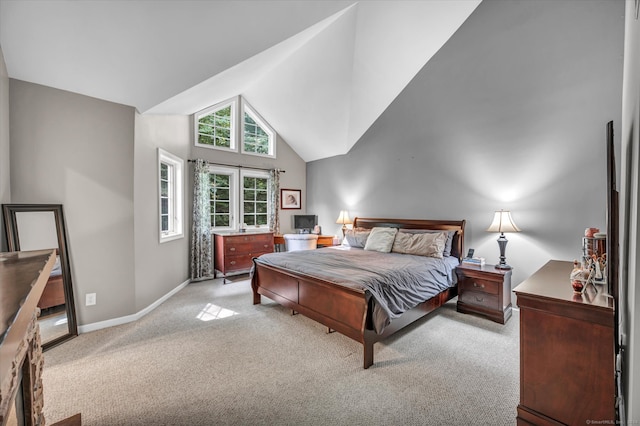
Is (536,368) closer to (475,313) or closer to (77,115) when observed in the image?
(475,313)

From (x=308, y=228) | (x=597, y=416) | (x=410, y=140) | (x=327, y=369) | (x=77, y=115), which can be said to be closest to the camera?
(x=597, y=416)

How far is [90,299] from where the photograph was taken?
9.40 ft

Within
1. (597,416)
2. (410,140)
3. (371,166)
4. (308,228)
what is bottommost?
(597,416)

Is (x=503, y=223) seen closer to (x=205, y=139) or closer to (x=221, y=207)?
(x=221, y=207)

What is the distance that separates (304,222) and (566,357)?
5061mm

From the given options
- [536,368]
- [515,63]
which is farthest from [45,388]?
[515,63]

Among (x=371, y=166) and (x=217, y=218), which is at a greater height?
(x=371, y=166)

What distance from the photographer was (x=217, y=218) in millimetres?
5406

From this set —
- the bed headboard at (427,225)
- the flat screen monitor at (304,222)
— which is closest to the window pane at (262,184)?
the flat screen monitor at (304,222)

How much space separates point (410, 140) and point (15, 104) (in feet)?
15.4

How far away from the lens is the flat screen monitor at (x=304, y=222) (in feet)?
20.1

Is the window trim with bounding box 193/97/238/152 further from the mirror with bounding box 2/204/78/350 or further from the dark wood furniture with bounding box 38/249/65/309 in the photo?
the dark wood furniture with bounding box 38/249/65/309

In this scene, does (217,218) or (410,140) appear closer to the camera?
(410,140)

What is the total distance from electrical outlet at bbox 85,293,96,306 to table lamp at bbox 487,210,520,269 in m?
4.53
